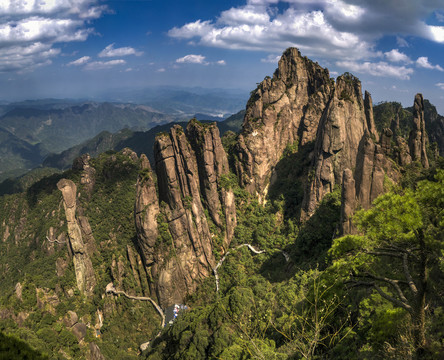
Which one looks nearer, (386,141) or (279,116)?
(386,141)

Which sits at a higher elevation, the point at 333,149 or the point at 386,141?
the point at 386,141

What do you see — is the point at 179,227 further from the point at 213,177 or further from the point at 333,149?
the point at 333,149

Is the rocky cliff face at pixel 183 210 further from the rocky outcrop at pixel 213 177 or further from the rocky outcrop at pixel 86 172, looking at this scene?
the rocky outcrop at pixel 86 172

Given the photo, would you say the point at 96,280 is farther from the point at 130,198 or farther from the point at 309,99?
the point at 309,99

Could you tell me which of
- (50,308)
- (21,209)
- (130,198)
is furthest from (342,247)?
(21,209)

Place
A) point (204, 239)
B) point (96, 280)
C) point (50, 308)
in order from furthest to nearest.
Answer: point (204, 239)
point (96, 280)
point (50, 308)

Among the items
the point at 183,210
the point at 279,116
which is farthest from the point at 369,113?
the point at 183,210
